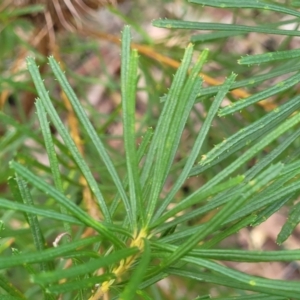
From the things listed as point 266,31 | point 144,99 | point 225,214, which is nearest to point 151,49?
point 266,31

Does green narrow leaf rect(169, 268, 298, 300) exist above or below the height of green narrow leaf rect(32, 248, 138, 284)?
below

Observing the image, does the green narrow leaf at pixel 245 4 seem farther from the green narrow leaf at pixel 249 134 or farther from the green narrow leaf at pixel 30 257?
the green narrow leaf at pixel 30 257

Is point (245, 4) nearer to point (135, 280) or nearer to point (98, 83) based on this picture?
point (135, 280)

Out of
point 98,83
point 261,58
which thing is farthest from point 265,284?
point 98,83

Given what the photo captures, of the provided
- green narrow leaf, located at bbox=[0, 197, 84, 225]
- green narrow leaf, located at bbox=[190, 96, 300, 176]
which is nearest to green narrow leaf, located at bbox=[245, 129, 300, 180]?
green narrow leaf, located at bbox=[190, 96, 300, 176]

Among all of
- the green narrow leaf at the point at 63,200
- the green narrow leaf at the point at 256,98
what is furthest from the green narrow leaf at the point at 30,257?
the green narrow leaf at the point at 256,98

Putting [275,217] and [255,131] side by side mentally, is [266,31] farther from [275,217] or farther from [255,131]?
[275,217]

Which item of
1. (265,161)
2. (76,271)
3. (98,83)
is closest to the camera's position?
(76,271)

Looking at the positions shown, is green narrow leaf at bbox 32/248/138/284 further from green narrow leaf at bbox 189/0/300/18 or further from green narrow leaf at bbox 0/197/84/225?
green narrow leaf at bbox 189/0/300/18
